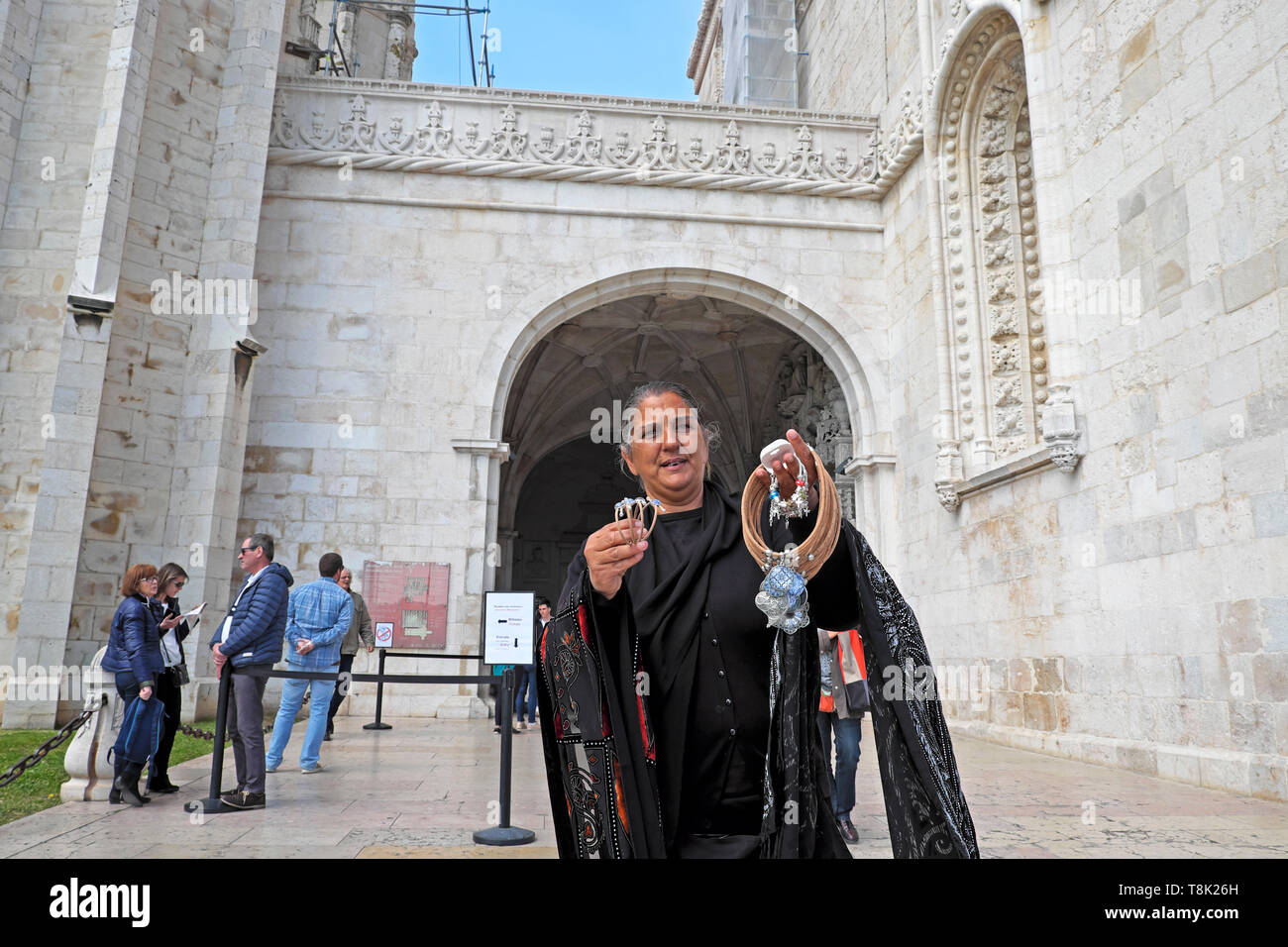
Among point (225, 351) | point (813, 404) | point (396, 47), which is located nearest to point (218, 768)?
point (225, 351)

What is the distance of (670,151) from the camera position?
11.5m

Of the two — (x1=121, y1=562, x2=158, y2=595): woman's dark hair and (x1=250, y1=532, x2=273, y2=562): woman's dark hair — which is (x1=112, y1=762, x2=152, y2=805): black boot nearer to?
(x1=121, y1=562, x2=158, y2=595): woman's dark hair

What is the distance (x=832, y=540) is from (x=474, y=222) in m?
10.5

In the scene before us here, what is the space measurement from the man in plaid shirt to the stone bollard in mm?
1061

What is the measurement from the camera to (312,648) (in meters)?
6.10

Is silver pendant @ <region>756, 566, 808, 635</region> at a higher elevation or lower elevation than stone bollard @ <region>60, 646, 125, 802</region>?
higher

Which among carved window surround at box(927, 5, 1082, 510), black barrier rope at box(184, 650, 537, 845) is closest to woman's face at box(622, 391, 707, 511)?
black barrier rope at box(184, 650, 537, 845)

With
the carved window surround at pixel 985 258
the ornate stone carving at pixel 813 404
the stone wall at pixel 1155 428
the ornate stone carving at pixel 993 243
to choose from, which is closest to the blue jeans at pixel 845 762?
the stone wall at pixel 1155 428

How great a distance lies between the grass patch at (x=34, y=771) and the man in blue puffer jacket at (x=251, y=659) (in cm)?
101

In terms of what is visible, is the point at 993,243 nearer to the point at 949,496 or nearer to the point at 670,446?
the point at 949,496

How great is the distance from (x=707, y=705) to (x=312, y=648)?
4.98 meters

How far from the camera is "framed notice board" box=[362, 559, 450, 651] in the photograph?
10.2m
